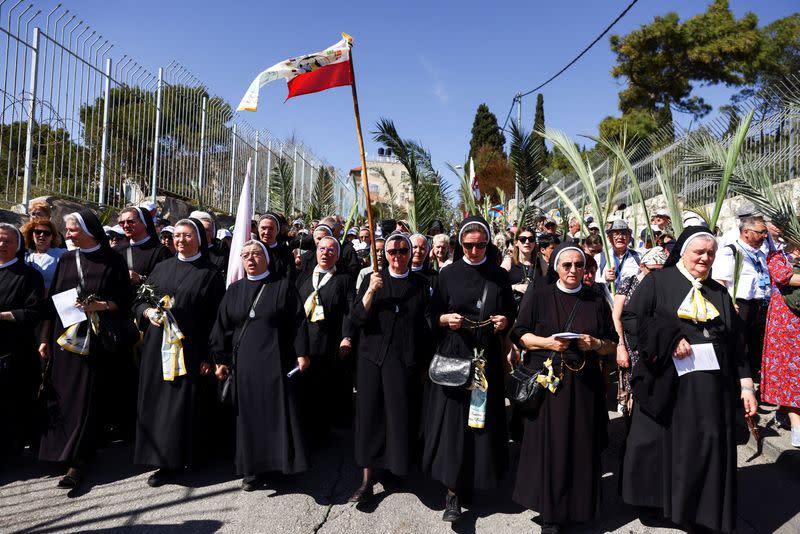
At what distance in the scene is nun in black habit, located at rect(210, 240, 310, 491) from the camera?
4.39 meters

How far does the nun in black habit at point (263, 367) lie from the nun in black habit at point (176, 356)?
27 cm

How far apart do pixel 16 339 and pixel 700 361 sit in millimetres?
5047

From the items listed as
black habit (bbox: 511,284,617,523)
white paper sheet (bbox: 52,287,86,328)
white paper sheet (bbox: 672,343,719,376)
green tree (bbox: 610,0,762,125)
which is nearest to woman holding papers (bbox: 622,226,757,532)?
white paper sheet (bbox: 672,343,719,376)

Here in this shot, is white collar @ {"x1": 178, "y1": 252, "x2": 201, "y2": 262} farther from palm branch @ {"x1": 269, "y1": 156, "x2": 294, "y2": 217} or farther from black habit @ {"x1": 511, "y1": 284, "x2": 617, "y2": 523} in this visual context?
palm branch @ {"x1": 269, "y1": 156, "x2": 294, "y2": 217}

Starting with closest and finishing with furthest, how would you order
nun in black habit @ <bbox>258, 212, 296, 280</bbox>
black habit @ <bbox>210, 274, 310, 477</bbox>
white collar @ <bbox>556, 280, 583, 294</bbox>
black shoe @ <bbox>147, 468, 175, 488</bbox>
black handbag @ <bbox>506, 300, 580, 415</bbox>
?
black handbag @ <bbox>506, 300, 580, 415</bbox> → white collar @ <bbox>556, 280, 583, 294</bbox> → black habit @ <bbox>210, 274, 310, 477</bbox> → black shoe @ <bbox>147, 468, 175, 488</bbox> → nun in black habit @ <bbox>258, 212, 296, 280</bbox>

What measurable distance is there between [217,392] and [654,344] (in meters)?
3.54

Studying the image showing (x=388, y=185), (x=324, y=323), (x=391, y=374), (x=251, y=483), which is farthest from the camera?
(x=388, y=185)

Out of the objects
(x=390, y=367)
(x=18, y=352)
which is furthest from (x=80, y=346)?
(x=390, y=367)

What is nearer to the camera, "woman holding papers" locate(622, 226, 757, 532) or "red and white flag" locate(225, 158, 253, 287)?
"woman holding papers" locate(622, 226, 757, 532)

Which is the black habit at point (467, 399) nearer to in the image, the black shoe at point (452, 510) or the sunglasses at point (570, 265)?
the black shoe at point (452, 510)

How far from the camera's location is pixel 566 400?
149 inches

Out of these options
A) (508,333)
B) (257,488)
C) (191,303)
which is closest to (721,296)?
(508,333)

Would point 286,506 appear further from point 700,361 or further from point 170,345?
point 700,361

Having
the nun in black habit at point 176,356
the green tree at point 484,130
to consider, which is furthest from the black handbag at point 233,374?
the green tree at point 484,130
